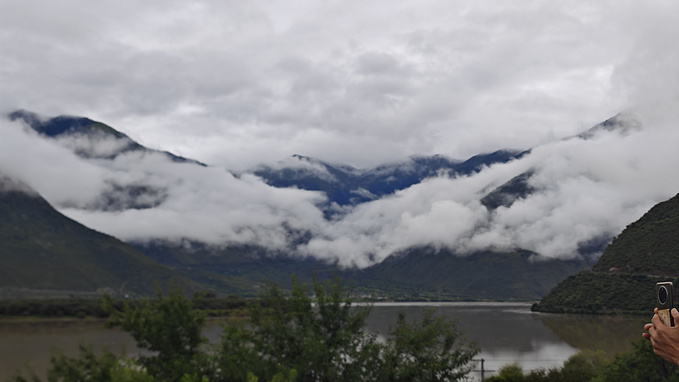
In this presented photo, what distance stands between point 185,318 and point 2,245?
172677 mm

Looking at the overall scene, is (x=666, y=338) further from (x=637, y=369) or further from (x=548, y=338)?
(x=548, y=338)

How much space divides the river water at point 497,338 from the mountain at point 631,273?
6.75 metres

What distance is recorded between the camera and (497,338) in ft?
240

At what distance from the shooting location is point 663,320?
431 cm

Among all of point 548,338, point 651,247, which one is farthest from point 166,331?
point 651,247

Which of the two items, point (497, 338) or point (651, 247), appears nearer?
point (497, 338)

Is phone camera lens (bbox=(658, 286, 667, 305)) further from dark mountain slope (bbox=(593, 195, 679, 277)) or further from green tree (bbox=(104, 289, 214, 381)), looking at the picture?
dark mountain slope (bbox=(593, 195, 679, 277))

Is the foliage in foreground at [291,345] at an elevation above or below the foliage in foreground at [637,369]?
above

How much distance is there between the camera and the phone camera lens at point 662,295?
4.16 m

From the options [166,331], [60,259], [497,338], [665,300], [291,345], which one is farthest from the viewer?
[60,259]

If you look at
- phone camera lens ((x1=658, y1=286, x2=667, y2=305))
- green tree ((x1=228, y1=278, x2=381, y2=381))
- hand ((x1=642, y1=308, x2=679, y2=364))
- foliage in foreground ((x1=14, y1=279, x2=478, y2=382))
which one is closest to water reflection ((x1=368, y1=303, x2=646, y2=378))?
foliage in foreground ((x1=14, y1=279, x2=478, y2=382))

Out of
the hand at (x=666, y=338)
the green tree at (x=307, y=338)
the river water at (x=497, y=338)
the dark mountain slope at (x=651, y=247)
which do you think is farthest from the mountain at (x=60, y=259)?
the hand at (x=666, y=338)

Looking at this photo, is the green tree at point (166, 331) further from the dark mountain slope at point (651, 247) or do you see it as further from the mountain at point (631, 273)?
the dark mountain slope at point (651, 247)

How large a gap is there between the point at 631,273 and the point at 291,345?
110m
